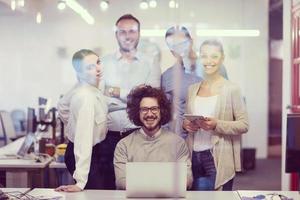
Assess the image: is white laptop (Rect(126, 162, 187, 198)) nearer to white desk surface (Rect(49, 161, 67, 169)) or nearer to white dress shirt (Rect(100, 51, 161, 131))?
white dress shirt (Rect(100, 51, 161, 131))

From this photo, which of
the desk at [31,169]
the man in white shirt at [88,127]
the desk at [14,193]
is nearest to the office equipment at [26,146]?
Result: the desk at [31,169]

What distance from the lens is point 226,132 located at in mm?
3980

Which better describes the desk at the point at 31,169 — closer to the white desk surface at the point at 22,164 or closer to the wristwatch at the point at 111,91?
the white desk surface at the point at 22,164

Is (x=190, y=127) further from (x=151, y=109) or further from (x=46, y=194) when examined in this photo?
(x=46, y=194)

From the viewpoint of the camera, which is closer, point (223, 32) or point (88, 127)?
point (88, 127)

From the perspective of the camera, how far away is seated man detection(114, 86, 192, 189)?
380 cm

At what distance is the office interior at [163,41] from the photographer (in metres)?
4.21

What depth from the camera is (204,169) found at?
4.00 metres

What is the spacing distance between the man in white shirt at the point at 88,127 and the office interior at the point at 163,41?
0.53 feet

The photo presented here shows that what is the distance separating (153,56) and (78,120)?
2.75 feet

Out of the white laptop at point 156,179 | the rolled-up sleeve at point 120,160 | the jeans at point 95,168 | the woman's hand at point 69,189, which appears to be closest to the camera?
the white laptop at point 156,179

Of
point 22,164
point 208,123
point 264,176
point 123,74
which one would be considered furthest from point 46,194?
point 264,176

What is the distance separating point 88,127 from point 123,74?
0.54 metres

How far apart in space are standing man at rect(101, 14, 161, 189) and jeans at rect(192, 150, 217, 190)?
2.23ft
